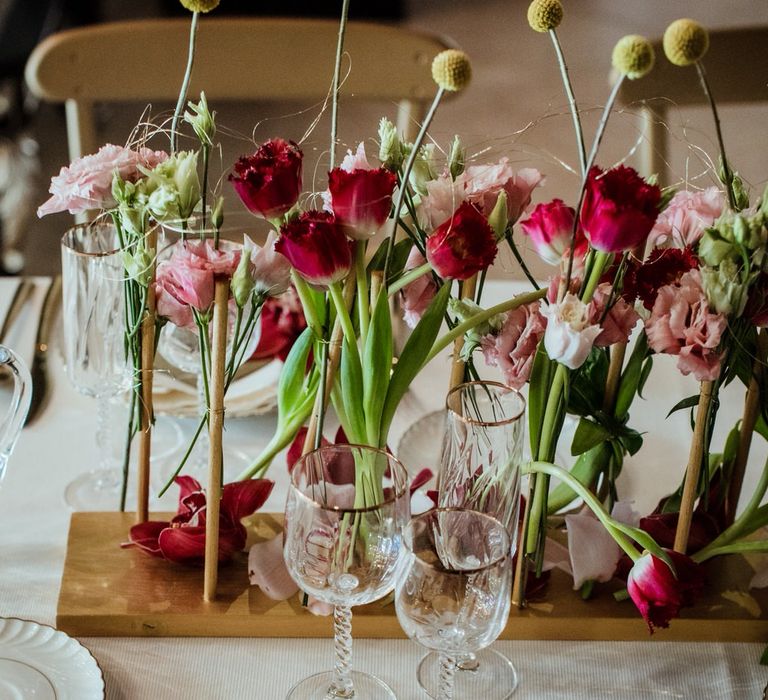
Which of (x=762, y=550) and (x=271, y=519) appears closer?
(x=762, y=550)

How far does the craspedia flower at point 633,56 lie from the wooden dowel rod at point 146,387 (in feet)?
1.31

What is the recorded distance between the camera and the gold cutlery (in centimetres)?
119

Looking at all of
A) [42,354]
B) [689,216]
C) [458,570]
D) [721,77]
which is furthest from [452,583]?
[721,77]

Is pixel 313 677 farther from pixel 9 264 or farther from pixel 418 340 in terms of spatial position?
pixel 9 264

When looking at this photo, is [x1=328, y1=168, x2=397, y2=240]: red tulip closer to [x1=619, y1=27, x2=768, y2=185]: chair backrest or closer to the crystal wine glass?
the crystal wine glass

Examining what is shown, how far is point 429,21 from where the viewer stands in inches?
166

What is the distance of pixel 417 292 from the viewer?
2.85 ft

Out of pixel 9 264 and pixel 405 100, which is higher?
pixel 405 100

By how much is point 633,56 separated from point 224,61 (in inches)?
45.6

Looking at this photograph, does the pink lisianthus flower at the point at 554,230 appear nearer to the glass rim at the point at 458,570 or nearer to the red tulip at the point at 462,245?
the red tulip at the point at 462,245

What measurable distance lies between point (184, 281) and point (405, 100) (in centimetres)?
102

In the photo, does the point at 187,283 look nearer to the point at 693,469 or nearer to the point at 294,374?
the point at 294,374

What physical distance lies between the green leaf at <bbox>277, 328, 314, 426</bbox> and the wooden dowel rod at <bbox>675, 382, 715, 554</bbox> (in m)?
0.32

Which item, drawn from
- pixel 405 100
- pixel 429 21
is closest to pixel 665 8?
pixel 429 21
